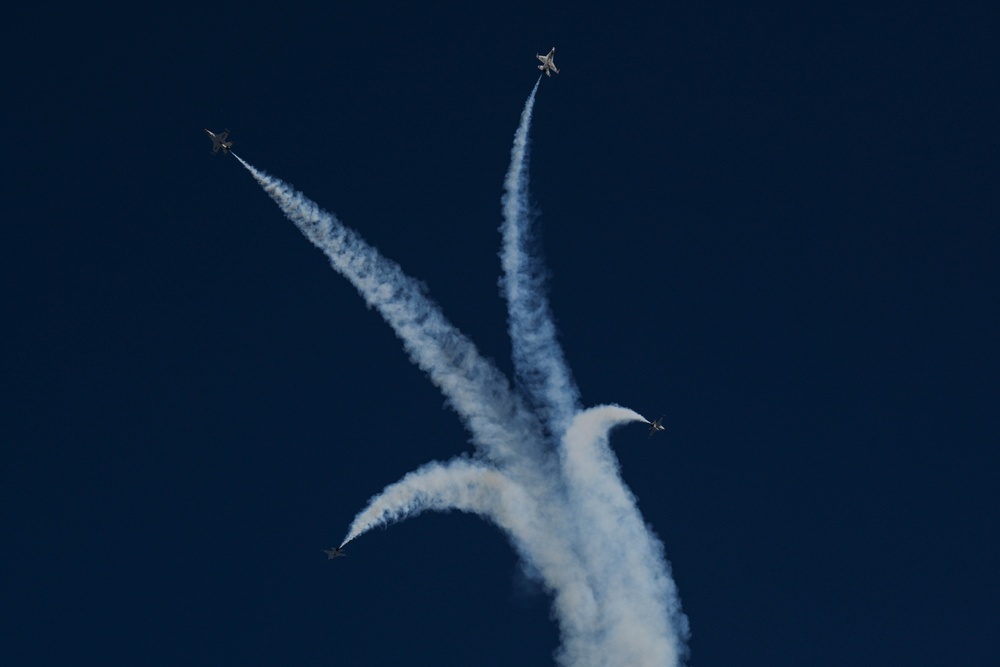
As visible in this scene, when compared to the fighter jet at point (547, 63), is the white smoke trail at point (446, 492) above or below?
below

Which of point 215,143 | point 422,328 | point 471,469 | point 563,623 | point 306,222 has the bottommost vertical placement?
point 563,623

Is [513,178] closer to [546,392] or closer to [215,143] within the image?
[546,392]

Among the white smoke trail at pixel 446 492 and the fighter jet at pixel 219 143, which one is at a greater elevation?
the fighter jet at pixel 219 143

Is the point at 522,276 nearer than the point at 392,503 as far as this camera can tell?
No

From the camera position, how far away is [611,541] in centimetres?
10675

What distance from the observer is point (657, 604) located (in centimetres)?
10731

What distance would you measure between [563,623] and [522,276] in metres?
31.6

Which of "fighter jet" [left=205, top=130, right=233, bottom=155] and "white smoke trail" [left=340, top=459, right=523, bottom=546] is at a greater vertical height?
"fighter jet" [left=205, top=130, right=233, bottom=155]

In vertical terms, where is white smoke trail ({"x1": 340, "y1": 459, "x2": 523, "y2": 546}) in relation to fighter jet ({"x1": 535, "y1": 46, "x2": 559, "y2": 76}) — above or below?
below

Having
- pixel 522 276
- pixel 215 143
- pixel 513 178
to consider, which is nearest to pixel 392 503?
pixel 522 276

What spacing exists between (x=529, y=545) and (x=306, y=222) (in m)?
35.7

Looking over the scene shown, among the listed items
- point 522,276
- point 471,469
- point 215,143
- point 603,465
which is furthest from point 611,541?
point 215,143

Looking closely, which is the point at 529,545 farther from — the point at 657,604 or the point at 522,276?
the point at 522,276

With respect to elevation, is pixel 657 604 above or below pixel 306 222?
below
